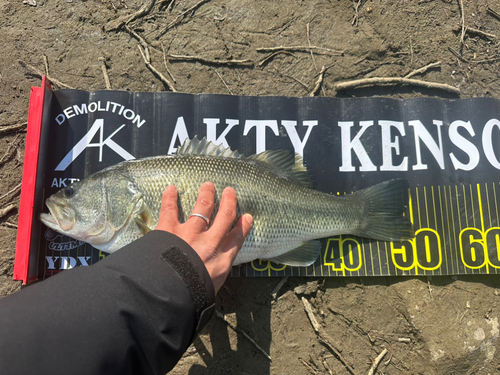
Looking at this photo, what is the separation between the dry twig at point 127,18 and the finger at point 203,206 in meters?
2.11

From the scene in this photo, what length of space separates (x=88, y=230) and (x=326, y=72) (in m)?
2.76

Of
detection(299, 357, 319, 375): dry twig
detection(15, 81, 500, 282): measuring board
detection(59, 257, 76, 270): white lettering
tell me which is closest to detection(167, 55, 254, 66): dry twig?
detection(15, 81, 500, 282): measuring board

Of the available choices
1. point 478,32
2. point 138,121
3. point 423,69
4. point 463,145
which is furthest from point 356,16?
point 138,121

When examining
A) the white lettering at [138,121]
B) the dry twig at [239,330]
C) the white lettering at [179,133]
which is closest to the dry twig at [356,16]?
the white lettering at [179,133]

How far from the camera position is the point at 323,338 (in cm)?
283

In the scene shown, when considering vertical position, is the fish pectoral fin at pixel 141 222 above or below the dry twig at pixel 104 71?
below

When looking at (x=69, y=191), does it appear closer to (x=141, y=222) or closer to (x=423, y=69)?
(x=141, y=222)

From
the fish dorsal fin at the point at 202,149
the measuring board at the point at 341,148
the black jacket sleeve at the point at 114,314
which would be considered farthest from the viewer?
the measuring board at the point at 341,148

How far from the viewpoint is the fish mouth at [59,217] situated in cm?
252

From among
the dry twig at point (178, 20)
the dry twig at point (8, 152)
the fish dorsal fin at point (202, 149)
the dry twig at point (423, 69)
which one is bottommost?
the fish dorsal fin at point (202, 149)

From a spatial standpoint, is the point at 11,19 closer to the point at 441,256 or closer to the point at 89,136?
the point at 89,136

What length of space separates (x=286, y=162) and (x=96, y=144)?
187 centimetres

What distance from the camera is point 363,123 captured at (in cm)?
309

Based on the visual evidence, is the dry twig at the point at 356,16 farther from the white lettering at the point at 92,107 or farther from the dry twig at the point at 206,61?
the white lettering at the point at 92,107
